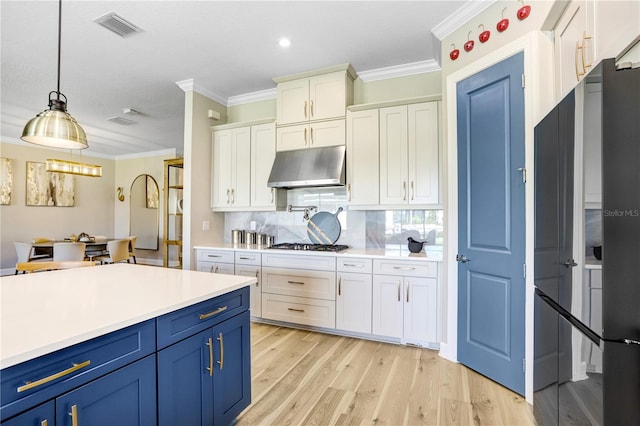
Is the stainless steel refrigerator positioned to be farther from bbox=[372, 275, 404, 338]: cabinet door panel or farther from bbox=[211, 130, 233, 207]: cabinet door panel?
bbox=[211, 130, 233, 207]: cabinet door panel

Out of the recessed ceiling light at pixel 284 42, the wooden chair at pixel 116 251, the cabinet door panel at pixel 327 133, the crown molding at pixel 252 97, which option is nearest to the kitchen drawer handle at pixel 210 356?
the cabinet door panel at pixel 327 133

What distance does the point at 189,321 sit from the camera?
146 centimetres

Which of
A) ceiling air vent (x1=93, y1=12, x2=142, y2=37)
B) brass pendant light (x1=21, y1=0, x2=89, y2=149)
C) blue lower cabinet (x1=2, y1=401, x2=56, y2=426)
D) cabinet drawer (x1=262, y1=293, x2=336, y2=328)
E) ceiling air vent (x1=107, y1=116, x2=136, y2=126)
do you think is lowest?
cabinet drawer (x1=262, y1=293, x2=336, y2=328)

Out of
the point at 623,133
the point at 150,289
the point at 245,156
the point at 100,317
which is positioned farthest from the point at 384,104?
the point at 100,317

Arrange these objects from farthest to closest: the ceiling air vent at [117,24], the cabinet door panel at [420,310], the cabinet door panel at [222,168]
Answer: the cabinet door panel at [222,168]
the cabinet door panel at [420,310]
the ceiling air vent at [117,24]

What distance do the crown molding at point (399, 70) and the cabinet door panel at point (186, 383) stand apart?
312 cm

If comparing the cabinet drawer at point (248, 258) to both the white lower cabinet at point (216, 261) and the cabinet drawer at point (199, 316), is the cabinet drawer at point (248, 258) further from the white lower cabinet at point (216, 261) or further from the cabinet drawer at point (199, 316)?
the cabinet drawer at point (199, 316)

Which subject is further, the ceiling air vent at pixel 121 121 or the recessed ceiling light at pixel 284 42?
the ceiling air vent at pixel 121 121

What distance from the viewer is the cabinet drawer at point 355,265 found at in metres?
3.04

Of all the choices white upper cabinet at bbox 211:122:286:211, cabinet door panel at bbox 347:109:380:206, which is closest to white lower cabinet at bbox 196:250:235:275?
white upper cabinet at bbox 211:122:286:211

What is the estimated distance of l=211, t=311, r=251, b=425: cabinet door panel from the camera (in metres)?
1.62

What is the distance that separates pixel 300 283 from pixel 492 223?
6.20 ft

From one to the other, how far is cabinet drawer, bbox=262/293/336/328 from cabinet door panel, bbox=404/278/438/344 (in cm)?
73

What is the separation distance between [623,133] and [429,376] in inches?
79.5
